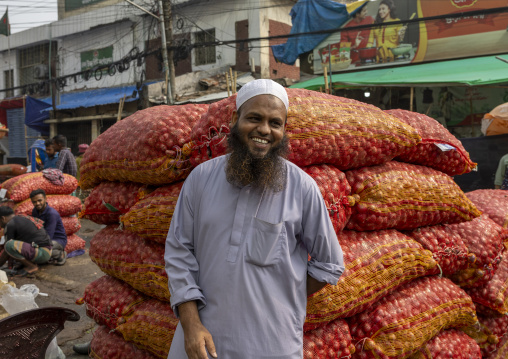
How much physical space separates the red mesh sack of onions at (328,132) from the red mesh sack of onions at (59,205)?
5183 mm

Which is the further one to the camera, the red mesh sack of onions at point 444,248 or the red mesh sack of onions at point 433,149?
the red mesh sack of onions at point 433,149

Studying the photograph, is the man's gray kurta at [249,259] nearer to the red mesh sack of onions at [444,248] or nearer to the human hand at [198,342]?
the human hand at [198,342]

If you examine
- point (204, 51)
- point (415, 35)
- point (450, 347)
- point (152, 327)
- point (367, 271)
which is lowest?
point (450, 347)

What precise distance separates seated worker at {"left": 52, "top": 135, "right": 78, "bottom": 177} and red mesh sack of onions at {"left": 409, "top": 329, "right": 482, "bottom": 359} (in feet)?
21.4

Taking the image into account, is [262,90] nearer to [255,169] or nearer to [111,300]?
[255,169]

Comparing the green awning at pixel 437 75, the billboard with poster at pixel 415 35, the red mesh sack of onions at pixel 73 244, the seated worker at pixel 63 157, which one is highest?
the billboard with poster at pixel 415 35

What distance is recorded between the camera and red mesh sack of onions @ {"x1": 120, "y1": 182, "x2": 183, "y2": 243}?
2.30m

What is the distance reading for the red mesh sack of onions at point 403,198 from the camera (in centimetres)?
255

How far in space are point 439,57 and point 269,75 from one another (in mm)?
7101

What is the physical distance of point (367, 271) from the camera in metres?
2.34

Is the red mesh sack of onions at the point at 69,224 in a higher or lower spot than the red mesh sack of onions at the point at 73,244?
higher

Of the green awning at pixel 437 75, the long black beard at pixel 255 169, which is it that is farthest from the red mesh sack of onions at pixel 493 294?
the green awning at pixel 437 75

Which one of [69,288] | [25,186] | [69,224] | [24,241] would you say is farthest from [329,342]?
[69,224]

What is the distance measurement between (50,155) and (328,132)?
6.48m
